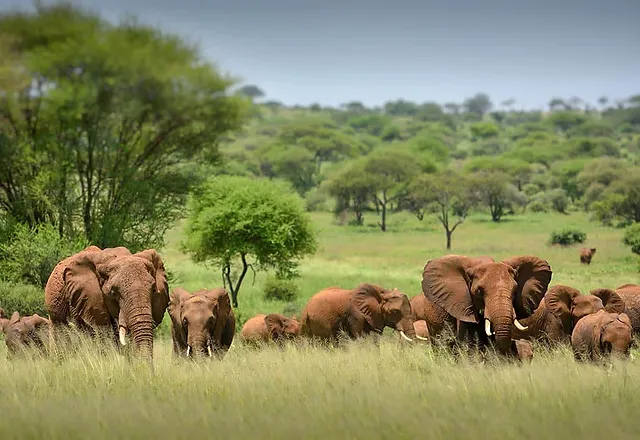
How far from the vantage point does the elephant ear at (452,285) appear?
11352 millimetres

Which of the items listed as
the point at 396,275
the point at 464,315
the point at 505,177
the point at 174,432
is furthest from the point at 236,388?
the point at 505,177

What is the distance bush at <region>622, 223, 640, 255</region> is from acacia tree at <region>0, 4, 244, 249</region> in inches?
930

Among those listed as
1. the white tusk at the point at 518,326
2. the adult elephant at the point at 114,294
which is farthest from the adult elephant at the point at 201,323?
the white tusk at the point at 518,326

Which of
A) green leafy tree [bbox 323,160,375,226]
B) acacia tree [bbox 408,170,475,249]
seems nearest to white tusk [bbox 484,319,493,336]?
acacia tree [bbox 408,170,475,249]

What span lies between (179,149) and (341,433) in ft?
62.3

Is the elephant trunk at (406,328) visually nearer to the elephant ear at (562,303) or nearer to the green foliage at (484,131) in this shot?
the elephant ear at (562,303)

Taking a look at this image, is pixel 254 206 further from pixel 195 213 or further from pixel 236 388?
pixel 236 388

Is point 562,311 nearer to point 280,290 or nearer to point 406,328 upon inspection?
point 406,328

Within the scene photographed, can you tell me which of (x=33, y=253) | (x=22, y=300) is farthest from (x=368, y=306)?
(x=33, y=253)

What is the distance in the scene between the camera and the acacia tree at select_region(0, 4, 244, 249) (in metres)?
22.4

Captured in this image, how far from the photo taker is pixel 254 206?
30.1 m

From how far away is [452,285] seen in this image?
37.9 feet

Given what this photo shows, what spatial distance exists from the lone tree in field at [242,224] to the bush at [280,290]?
2.12 feet

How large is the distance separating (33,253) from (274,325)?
22.6ft
